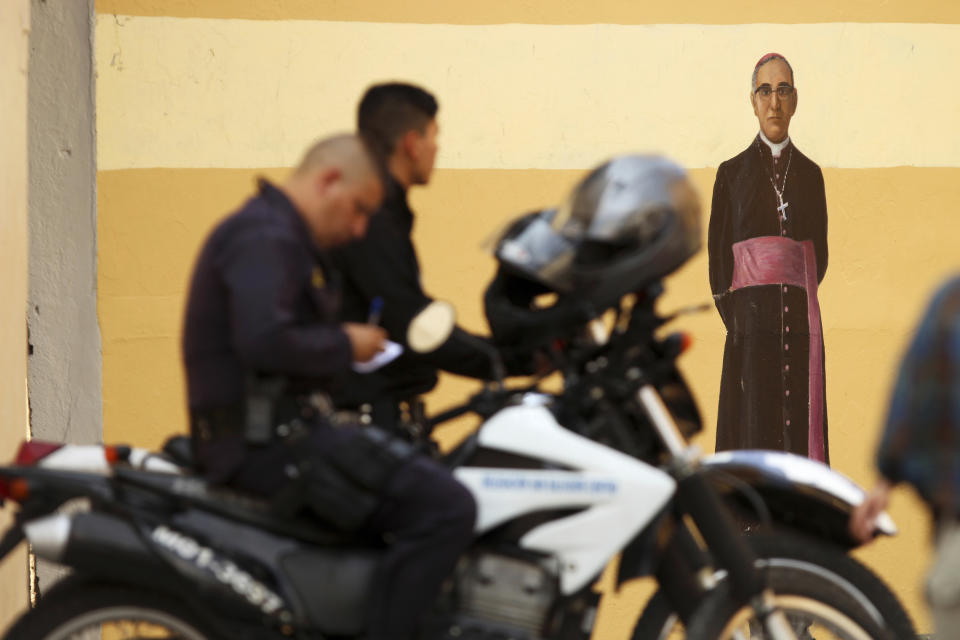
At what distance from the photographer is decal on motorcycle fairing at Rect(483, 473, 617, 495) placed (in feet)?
11.1

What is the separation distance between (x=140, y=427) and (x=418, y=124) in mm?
2472

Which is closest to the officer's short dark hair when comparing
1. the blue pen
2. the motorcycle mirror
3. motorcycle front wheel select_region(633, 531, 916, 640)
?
the blue pen

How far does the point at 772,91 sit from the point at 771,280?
33.5 inches

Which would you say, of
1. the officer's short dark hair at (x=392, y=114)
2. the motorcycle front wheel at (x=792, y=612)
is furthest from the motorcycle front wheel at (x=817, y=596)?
the officer's short dark hair at (x=392, y=114)

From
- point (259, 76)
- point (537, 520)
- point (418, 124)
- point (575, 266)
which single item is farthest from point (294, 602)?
point (259, 76)

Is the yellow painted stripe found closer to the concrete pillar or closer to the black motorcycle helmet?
the concrete pillar


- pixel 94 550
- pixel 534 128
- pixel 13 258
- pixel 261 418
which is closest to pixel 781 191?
pixel 534 128

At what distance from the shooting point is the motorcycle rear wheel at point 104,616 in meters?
3.27

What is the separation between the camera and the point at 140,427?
609 centimetres

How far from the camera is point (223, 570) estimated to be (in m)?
3.28

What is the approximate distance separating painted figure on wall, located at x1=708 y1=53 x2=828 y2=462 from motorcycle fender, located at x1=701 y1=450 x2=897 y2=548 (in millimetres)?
2569

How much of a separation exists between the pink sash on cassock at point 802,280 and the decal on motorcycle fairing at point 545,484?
3.07 metres

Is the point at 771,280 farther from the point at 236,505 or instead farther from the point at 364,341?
the point at 236,505

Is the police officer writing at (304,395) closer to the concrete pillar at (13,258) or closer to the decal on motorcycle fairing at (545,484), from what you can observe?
the decal on motorcycle fairing at (545,484)
